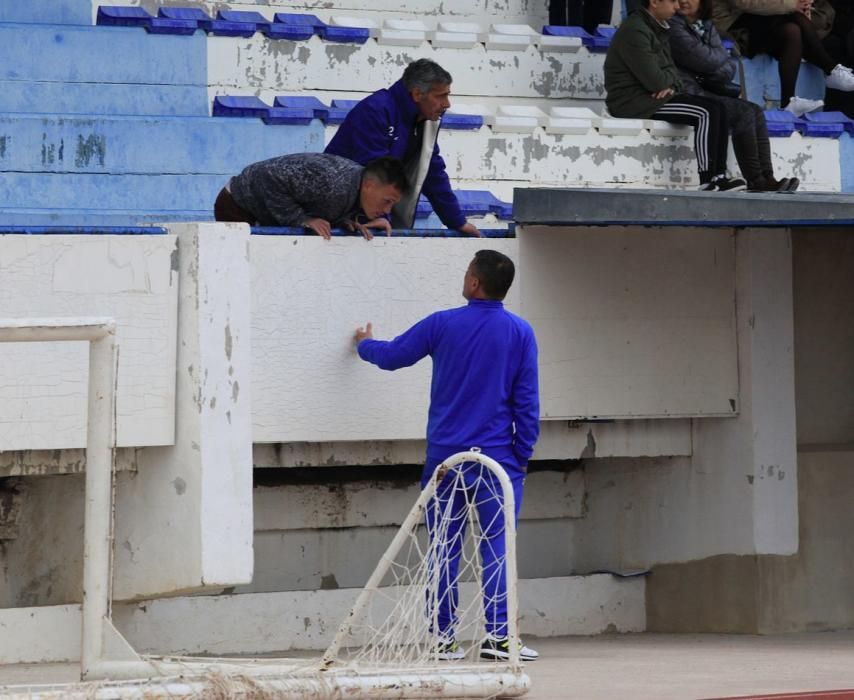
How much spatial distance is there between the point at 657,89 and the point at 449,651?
487 cm

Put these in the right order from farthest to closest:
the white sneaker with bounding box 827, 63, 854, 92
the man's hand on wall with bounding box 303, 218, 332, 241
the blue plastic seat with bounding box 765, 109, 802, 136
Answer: the white sneaker with bounding box 827, 63, 854, 92 → the blue plastic seat with bounding box 765, 109, 802, 136 → the man's hand on wall with bounding box 303, 218, 332, 241

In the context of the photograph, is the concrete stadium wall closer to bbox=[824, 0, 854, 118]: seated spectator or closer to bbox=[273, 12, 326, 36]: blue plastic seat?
bbox=[824, 0, 854, 118]: seated spectator

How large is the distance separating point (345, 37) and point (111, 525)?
19.5 feet

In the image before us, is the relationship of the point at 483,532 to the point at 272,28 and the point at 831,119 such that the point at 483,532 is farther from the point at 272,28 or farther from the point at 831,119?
the point at 831,119

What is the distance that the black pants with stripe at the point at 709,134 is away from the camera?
1057 centimetres

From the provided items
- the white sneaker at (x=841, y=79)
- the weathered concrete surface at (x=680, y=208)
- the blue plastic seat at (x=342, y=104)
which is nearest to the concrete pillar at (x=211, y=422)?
the weathered concrete surface at (x=680, y=208)

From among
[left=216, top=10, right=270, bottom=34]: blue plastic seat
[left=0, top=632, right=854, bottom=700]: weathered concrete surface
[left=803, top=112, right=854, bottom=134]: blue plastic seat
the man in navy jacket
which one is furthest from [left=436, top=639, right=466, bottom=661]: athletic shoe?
[left=803, top=112, right=854, bottom=134]: blue plastic seat

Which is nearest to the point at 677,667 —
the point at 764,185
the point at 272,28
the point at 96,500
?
the point at 96,500

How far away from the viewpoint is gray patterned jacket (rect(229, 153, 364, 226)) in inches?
308

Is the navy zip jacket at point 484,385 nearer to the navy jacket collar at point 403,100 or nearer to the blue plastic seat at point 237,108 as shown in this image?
the navy jacket collar at point 403,100

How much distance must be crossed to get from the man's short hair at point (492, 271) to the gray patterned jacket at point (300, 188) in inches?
36.8

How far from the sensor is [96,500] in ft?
19.3

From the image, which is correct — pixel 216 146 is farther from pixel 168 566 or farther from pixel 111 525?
pixel 111 525

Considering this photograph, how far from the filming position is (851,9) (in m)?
13.0
